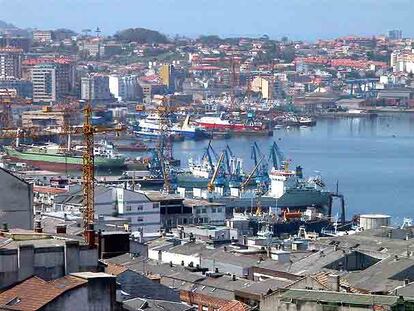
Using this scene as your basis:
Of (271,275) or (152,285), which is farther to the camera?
(271,275)

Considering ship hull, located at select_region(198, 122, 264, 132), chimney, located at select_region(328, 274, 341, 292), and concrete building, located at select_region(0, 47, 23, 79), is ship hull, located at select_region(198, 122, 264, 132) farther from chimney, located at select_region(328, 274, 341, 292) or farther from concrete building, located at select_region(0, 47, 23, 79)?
chimney, located at select_region(328, 274, 341, 292)

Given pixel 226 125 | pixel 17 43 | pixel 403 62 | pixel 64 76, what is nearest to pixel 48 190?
pixel 226 125

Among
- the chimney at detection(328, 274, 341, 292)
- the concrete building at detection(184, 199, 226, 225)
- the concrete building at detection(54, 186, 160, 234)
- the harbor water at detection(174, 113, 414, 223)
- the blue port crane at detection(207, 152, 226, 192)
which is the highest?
the chimney at detection(328, 274, 341, 292)

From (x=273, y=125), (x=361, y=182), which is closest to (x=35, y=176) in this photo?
(x=361, y=182)

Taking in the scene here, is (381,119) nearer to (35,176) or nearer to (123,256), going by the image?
(35,176)

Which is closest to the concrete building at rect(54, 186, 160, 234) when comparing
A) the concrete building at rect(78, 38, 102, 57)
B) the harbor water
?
the harbor water

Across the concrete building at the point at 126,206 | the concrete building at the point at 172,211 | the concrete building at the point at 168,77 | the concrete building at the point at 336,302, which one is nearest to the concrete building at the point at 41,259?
the concrete building at the point at 336,302
